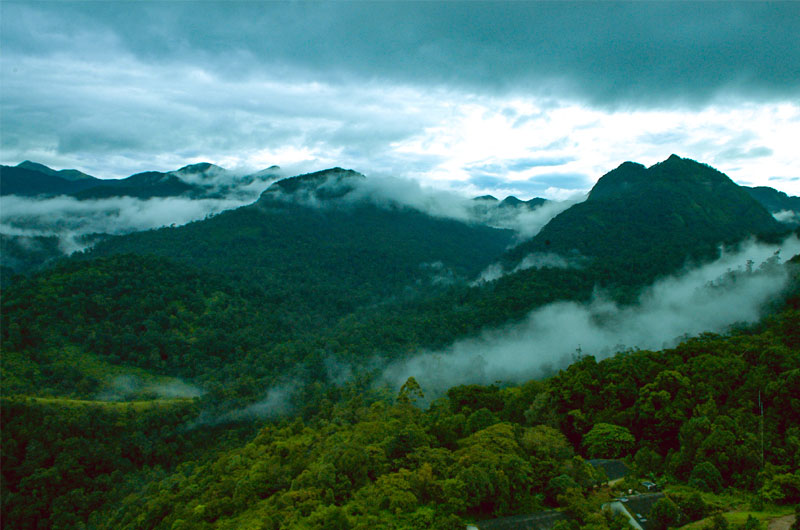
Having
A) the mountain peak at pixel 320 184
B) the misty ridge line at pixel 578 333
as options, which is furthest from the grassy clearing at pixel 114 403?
the mountain peak at pixel 320 184

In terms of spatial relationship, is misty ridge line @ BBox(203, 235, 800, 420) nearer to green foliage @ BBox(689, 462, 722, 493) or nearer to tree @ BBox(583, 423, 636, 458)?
tree @ BBox(583, 423, 636, 458)

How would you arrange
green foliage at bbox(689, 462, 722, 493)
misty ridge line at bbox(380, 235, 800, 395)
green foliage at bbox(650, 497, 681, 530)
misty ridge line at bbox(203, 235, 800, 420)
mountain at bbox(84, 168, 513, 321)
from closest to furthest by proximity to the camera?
green foliage at bbox(650, 497, 681, 530)
green foliage at bbox(689, 462, 722, 493)
misty ridge line at bbox(203, 235, 800, 420)
misty ridge line at bbox(380, 235, 800, 395)
mountain at bbox(84, 168, 513, 321)

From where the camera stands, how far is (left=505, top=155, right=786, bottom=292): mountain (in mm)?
75688

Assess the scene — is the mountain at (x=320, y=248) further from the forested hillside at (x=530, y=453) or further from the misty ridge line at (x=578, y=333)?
the forested hillside at (x=530, y=453)

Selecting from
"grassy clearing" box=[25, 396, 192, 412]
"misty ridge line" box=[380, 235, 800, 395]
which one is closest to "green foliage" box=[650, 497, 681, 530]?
"misty ridge line" box=[380, 235, 800, 395]

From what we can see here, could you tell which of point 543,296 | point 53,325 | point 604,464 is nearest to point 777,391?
point 604,464

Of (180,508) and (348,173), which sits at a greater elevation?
(348,173)

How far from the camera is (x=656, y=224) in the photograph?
96.9 meters

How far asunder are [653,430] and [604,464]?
4497mm

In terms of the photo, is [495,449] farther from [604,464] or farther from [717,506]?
[717,506]

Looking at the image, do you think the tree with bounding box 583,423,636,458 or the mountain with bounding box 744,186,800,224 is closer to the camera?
the tree with bounding box 583,423,636,458

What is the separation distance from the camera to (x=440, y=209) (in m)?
192

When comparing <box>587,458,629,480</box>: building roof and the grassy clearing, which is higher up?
<box>587,458,629,480</box>: building roof

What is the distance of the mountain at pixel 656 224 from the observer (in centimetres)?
7569
